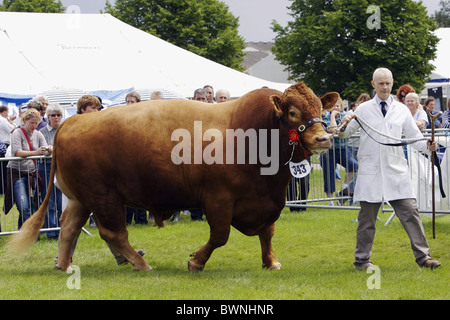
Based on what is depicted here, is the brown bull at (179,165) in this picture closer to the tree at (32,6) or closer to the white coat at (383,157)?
the white coat at (383,157)

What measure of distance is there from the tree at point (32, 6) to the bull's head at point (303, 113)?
147ft

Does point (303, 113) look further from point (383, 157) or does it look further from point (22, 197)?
point (22, 197)

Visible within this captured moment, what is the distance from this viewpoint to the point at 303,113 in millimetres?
6133

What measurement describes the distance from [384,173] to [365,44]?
2659 cm

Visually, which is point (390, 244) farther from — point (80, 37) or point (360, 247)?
point (80, 37)

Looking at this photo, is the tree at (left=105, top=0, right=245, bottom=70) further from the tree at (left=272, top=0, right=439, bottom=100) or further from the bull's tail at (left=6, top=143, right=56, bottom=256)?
the bull's tail at (left=6, top=143, right=56, bottom=256)

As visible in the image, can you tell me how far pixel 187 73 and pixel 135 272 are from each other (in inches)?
652

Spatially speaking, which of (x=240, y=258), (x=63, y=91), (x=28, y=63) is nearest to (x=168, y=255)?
(x=240, y=258)

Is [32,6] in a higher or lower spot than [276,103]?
higher

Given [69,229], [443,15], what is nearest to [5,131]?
[69,229]

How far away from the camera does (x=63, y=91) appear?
1864 cm

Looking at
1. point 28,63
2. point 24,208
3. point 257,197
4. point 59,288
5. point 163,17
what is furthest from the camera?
point 163,17
